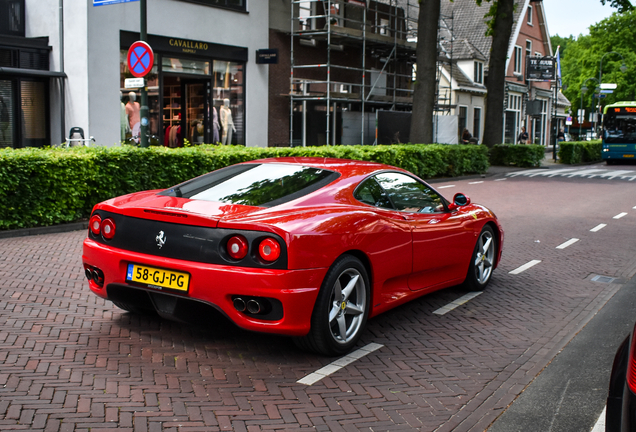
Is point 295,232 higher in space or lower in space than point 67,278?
higher

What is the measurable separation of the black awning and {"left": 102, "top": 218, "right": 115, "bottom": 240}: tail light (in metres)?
13.6

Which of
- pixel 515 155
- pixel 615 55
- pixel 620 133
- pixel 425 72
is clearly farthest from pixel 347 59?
pixel 615 55

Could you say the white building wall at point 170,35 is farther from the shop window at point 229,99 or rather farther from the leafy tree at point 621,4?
the leafy tree at point 621,4

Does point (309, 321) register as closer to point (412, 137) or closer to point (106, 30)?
point (106, 30)

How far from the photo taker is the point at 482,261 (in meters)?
6.67

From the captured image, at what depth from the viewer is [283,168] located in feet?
17.1

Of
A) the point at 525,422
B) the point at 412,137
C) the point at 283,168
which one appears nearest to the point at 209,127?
the point at 412,137

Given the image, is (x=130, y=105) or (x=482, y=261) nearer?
(x=482, y=261)

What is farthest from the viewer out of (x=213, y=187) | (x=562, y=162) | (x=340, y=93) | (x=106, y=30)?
(x=562, y=162)

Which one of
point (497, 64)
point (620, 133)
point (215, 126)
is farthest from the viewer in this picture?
point (620, 133)

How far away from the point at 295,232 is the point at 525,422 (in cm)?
170

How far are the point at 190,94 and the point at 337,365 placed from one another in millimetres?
17647

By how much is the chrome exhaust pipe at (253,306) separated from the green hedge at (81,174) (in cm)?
621

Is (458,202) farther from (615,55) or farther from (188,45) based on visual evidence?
(615,55)
